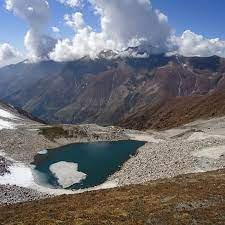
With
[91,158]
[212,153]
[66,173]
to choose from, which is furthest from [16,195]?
[91,158]

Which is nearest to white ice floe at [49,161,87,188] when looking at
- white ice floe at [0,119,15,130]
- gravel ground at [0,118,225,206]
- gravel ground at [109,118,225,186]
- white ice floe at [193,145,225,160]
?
gravel ground at [0,118,225,206]

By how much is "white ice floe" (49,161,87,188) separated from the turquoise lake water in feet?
3.71

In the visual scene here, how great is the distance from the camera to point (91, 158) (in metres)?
118

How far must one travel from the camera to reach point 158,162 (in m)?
88.8

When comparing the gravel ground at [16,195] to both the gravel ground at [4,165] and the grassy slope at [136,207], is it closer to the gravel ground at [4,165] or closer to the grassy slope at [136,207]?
the gravel ground at [4,165]

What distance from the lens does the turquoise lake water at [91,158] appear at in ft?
300

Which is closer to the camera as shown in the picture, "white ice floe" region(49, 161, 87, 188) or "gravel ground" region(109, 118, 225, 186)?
"gravel ground" region(109, 118, 225, 186)

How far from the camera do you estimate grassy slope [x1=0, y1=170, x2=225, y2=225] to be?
40.4 m

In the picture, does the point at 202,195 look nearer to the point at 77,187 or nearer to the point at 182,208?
the point at 182,208

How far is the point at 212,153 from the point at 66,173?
108 feet

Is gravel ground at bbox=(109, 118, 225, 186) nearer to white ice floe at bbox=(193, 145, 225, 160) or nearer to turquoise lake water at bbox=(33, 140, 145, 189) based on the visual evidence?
white ice floe at bbox=(193, 145, 225, 160)

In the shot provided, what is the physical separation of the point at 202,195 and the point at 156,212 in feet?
27.2

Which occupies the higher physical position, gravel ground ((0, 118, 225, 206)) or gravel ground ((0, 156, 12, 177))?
gravel ground ((0, 118, 225, 206))

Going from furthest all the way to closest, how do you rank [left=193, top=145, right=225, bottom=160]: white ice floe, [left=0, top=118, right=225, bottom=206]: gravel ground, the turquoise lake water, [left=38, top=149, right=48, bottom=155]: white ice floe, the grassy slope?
[left=38, top=149, right=48, bottom=155]: white ice floe, the turquoise lake water, [left=193, top=145, right=225, bottom=160]: white ice floe, [left=0, top=118, right=225, bottom=206]: gravel ground, the grassy slope
